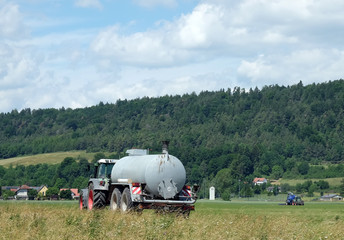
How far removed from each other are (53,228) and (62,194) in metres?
96.8

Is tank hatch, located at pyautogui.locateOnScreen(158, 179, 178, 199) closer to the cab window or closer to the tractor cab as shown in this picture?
the tractor cab

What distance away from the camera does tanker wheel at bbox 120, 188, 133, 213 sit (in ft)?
109

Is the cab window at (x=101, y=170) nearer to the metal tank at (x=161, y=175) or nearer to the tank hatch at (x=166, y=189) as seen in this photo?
the metal tank at (x=161, y=175)

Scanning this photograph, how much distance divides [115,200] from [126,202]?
2039mm

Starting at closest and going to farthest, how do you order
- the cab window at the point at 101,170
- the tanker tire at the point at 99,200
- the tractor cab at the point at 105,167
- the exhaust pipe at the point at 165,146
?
the exhaust pipe at the point at 165,146 < the tanker tire at the point at 99,200 < the tractor cab at the point at 105,167 < the cab window at the point at 101,170

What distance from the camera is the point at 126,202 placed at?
33906mm

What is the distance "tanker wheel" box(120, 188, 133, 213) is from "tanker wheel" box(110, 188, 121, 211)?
0.58 meters

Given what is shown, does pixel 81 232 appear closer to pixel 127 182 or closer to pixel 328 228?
pixel 328 228

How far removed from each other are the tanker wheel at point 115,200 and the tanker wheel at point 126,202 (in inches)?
22.8

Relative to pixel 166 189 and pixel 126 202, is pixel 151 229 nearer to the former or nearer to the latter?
pixel 166 189

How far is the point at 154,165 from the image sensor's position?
33031 millimetres

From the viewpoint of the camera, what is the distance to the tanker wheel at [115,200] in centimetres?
3503

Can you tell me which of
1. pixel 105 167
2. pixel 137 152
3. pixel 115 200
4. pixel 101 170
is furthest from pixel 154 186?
pixel 101 170

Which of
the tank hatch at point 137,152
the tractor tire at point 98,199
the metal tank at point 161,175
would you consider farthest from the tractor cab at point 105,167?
the metal tank at point 161,175
